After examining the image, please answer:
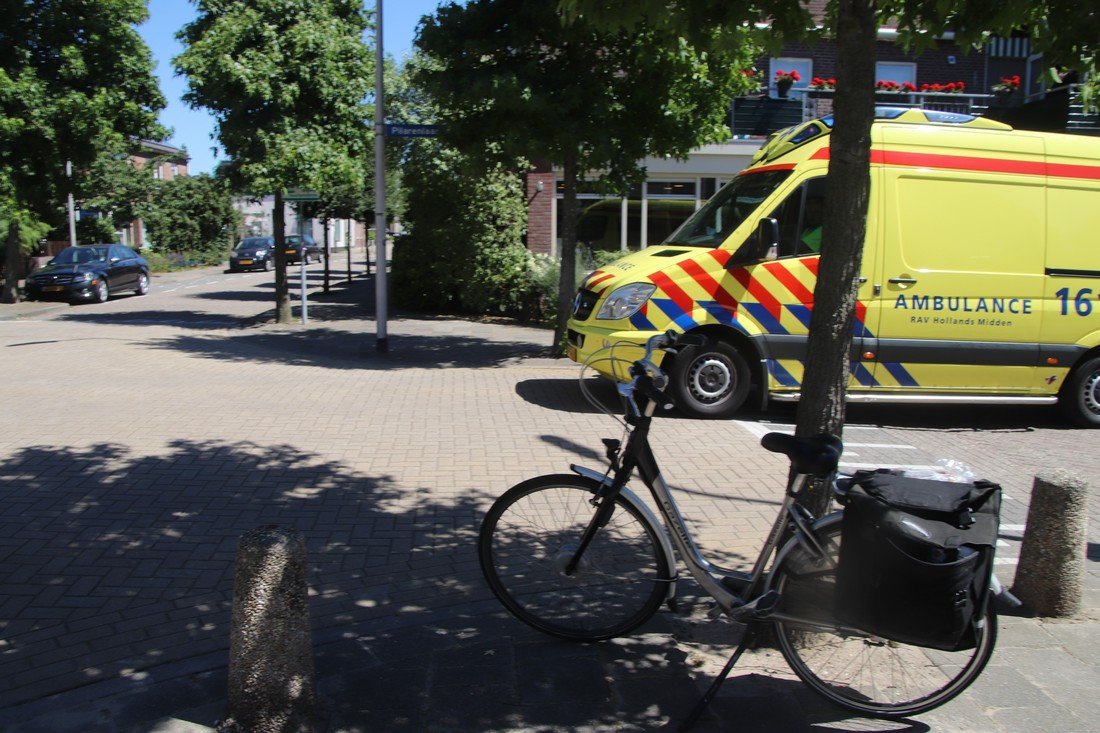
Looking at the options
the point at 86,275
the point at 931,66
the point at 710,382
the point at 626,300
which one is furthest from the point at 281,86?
the point at 931,66

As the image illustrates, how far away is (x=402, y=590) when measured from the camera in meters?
4.64

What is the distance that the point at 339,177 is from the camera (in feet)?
53.9

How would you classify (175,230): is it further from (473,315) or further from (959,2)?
(959,2)

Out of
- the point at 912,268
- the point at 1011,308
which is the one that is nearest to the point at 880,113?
the point at 912,268

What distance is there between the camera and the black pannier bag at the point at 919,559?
3.05 metres

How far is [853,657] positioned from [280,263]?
16.3 m

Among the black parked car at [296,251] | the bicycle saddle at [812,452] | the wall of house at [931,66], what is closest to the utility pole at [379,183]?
the wall of house at [931,66]

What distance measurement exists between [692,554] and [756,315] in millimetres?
5302

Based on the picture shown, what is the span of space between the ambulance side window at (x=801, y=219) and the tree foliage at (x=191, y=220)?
1562 inches

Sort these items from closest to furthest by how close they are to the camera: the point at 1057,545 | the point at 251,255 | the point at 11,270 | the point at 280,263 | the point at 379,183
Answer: the point at 1057,545
the point at 379,183
the point at 280,263
the point at 11,270
the point at 251,255

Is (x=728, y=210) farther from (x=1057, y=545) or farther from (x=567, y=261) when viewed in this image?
(x=1057, y=545)

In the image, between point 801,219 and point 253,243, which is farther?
point 253,243

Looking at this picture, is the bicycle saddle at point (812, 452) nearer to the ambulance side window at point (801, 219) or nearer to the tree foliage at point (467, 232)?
the ambulance side window at point (801, 219)

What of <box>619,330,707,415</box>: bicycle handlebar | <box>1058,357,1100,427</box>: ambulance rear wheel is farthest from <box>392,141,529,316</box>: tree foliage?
<box>619,330,707,415</box>: bicycle handlebar
